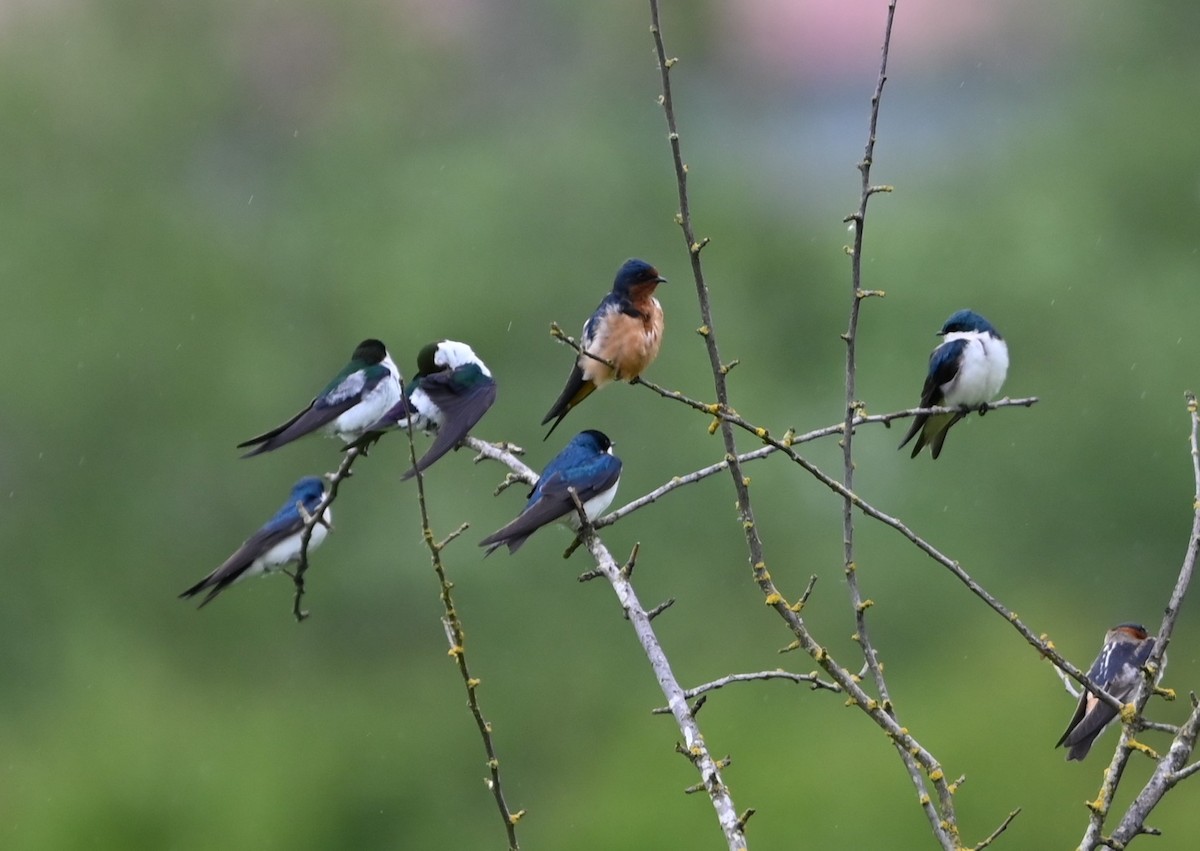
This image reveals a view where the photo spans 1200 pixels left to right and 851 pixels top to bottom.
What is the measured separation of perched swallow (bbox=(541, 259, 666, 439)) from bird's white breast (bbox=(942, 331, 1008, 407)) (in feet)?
3.53

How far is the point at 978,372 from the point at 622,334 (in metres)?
1.27

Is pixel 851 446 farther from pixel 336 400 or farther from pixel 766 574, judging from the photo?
pixel 336 400

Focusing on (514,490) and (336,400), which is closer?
(336,400)

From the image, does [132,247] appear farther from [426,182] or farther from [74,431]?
[426,182]

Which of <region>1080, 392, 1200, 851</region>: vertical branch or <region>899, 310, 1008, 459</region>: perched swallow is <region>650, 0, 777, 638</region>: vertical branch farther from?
<region>899, 310, 1008, 459</region>: perched swallow

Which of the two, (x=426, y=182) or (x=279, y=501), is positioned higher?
(x=426, y=182)

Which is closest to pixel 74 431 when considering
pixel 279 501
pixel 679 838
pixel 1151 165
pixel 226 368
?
pixel 226 368

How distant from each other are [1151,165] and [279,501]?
14.4 meters

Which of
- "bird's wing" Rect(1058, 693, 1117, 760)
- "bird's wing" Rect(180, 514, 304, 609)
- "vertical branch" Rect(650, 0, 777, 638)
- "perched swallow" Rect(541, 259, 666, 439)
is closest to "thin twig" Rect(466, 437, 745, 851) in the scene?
"vertical branch" Rect(650, 0, 777, 638)

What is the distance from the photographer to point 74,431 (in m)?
23.0

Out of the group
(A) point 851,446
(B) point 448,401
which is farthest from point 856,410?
(B) point 448,401

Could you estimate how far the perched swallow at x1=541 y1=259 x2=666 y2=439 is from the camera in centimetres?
547

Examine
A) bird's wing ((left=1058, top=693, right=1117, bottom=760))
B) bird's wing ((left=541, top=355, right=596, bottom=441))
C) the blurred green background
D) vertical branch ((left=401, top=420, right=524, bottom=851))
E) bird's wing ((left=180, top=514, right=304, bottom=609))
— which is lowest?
vertical branch ((left=401, top=420, right=524, bottom=851))

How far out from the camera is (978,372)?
585 centimetres
